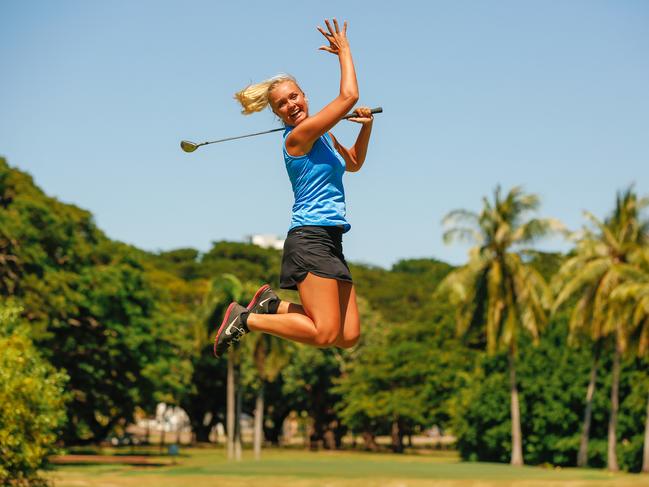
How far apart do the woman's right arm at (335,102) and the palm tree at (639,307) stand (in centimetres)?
3802

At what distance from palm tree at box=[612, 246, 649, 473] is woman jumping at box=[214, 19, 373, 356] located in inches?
1480

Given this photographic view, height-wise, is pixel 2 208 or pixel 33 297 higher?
pixel 2 208

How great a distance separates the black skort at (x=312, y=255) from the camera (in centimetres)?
687

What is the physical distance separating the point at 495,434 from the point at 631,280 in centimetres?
1423

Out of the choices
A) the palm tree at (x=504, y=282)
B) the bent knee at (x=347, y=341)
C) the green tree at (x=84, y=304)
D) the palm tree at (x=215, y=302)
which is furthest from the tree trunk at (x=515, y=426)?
the bent knee at (x=347, y=341)

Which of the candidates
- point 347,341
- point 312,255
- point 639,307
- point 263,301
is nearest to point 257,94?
point 312,255

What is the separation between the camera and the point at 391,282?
9519 cm

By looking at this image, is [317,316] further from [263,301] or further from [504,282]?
[504,282]

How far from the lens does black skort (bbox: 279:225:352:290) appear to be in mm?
6867

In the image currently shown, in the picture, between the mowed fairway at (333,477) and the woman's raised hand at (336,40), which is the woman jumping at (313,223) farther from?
the mowed fairway at (333,477)

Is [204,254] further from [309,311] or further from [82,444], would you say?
[309,311]

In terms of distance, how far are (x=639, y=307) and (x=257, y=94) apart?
3899 cm

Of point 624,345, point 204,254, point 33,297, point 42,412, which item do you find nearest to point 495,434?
point 624,345

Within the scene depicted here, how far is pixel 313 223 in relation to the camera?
697 centimetres
